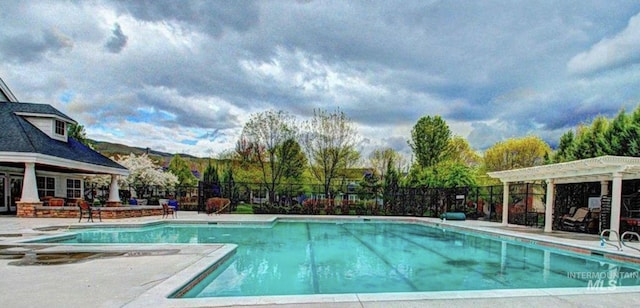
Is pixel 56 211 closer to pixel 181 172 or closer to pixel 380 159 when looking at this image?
pixel 380 159

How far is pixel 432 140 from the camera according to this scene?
25.9 m

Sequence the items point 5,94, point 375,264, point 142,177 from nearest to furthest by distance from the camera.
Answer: point 375,264
point 5,94
point 142,177

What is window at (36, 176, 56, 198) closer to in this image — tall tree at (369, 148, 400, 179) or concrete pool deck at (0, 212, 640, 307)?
concrete pool deck at (0, 212, 640, 307)

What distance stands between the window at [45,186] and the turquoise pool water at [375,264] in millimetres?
8390

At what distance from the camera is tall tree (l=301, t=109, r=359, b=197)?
73.7 ft

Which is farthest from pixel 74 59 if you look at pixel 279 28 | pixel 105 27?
pixel 279 28

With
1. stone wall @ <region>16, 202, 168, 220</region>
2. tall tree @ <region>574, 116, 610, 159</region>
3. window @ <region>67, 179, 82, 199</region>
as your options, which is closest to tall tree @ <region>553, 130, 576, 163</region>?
tall tree @ <region>574, 116, 610, 159</region>

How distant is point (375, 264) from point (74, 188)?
19369 millimetres

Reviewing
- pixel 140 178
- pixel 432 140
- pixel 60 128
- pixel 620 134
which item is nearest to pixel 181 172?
pixel 140 178

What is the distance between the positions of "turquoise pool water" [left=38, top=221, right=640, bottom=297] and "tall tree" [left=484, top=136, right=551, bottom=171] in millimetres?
20363

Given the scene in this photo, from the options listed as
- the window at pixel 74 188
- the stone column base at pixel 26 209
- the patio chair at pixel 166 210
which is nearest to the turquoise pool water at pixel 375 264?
the patio chair at pixel 166 210

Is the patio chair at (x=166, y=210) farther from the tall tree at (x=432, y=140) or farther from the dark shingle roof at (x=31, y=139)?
the tall tree at (x=432, y=140)

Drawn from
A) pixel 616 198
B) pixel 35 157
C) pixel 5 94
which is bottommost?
pixel 616 198

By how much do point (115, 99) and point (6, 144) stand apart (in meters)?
7.56
